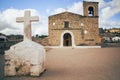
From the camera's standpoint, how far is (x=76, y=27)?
2638 cm

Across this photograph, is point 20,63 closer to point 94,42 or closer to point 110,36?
point 94,42

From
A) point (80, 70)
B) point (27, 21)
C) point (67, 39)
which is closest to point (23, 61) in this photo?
point (27, 21)

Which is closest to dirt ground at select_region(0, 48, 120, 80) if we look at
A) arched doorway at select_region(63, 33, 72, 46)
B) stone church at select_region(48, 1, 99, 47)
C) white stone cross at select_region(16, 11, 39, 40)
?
white stone cross at select_region(16, 11, 39, 40)

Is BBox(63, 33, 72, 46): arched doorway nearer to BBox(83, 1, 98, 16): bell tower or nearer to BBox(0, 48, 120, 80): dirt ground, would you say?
BBox(83, 1, 98, 16): bell tower

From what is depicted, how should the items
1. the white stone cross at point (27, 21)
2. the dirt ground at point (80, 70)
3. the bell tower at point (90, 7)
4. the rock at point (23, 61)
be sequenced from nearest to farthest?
the dirt ground at point (80, 70) < the rock at point (23, 61) < the white stone cross at point (27, 21) < the bell tower at point (90, 7)

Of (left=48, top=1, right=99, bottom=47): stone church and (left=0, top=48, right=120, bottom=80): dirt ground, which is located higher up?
(left=48, top=1, right=99, bottom=47): stone church

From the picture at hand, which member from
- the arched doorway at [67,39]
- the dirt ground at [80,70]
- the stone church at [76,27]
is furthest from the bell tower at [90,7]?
the dirt ground at [80,70]

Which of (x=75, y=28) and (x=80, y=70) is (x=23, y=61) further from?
(x=75, y=28)

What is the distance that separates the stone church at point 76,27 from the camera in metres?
26.0

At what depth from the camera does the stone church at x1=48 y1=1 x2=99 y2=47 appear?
85.3 feet

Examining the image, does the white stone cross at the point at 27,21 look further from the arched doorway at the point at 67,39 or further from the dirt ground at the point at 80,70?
the arched doorway at the point at 67,39

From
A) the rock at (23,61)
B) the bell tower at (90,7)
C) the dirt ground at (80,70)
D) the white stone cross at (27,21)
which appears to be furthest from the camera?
the bell tower at (90,7)

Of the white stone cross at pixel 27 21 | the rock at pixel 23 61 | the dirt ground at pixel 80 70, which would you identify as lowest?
the dirt ground at pixel 80 70

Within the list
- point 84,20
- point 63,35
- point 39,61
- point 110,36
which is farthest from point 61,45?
point 110,36
